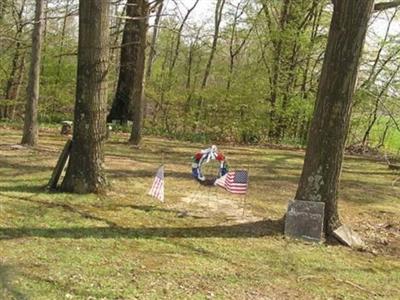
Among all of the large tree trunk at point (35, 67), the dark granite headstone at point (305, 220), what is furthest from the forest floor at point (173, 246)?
the large tree trunk at point (35, 67)

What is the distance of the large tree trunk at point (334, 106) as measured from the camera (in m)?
4.88

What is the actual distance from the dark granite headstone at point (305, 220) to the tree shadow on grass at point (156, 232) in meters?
0.16

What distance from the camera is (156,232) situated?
4840mm

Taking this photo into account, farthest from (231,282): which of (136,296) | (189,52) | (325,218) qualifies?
(189,52)

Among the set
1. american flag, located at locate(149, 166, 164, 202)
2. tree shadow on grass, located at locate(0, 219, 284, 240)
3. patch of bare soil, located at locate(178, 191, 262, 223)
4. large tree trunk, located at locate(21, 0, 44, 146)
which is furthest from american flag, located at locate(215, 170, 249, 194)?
large tree trunk, located at locate(21, 0, 44, 146)

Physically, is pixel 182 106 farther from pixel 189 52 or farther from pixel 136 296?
pixel 136 296

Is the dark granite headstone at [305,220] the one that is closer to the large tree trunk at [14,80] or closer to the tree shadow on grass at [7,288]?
the tree shadow on grass at [7,288]

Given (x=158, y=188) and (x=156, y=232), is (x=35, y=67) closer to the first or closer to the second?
(x=158, y=188)

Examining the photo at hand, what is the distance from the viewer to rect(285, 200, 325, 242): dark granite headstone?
201 inches

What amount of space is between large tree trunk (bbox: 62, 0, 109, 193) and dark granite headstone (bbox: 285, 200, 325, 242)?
2.15 meters

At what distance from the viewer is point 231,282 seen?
12.6 feet

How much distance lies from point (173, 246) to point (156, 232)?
15.4 inches

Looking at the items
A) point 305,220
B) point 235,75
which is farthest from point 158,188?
point 235,75

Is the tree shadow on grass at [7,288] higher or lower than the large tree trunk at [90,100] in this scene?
lower
